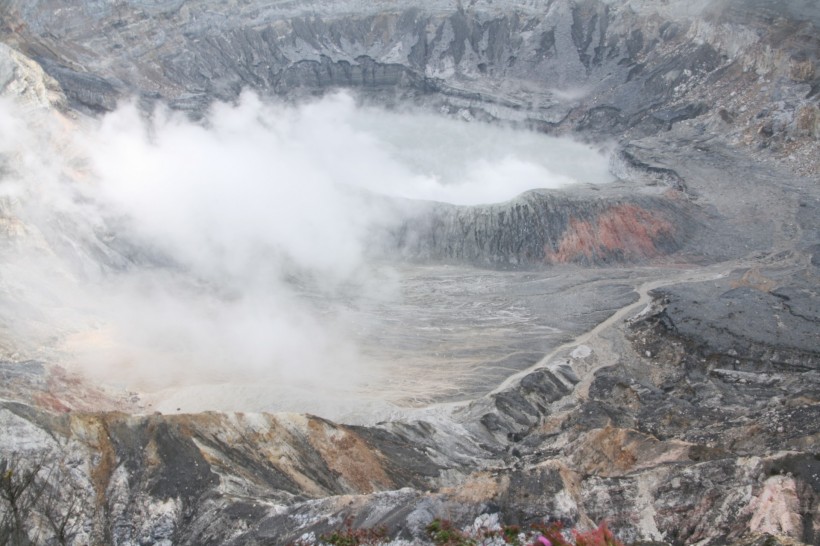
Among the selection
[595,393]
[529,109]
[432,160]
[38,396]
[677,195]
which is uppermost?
[529,109]

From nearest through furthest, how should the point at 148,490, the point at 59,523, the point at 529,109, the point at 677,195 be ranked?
the point at 59,523 < the point at 148,490 < the point at 677,195 < the point at 529,109

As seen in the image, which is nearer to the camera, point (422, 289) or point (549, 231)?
point (422, 289)

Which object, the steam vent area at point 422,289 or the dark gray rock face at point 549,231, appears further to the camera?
the dark gray rock face at point 549,231

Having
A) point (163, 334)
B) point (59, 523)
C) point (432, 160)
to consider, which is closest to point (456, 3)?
point (432, 160)

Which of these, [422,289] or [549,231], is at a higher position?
[549,231]

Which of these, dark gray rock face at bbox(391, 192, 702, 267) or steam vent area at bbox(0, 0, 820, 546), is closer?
steam vent area at bbox(0, 0, 820, 546)

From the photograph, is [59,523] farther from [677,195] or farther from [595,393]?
[677,195]

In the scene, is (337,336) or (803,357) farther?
(337,336)

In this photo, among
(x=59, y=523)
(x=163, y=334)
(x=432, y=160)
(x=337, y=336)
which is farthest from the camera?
(x=432, y=160)
